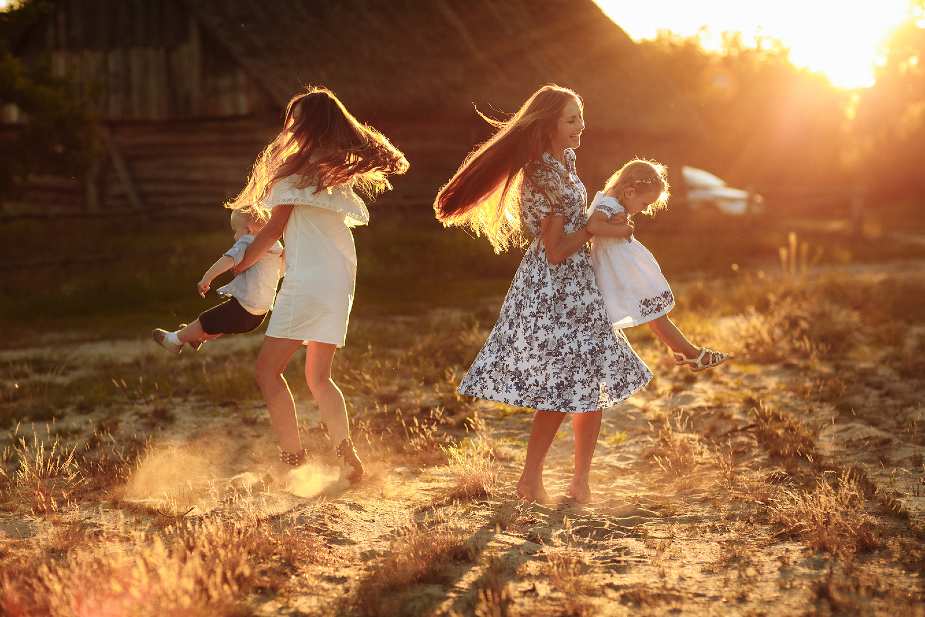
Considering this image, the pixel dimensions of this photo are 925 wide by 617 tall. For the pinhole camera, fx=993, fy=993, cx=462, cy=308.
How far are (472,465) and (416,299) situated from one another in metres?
8.00

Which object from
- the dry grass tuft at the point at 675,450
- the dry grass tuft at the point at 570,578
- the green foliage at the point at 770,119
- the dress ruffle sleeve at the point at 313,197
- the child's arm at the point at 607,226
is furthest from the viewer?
the green foliage at the point at 770,119

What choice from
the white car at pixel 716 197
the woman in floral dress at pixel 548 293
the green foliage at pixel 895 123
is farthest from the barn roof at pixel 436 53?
the woman in floral dress at pixel 548 293

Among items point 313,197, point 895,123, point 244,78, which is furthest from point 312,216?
point 895,123

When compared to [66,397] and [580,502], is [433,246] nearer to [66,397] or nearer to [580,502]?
[66,397]

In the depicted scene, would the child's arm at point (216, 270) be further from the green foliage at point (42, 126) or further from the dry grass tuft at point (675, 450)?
the green foliage at point (42, 126)

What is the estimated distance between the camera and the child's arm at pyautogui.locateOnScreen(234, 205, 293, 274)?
4.60 m

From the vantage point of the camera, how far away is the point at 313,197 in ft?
15.0

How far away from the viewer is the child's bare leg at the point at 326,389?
4.73 metres

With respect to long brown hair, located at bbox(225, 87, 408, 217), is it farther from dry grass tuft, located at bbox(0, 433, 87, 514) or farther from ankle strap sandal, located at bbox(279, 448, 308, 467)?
dry grass tuft, located at bbox(0, 433, 87, 514)

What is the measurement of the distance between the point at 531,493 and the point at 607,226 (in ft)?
4.25

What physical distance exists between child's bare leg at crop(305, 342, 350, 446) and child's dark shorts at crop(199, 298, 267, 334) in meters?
0.32

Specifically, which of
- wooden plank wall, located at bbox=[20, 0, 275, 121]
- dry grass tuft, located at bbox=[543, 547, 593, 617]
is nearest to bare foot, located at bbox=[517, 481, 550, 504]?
dry grass tuft, located at bbox=[543, 547, 593, 617]

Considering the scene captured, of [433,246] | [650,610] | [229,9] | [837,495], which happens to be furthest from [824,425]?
[229,9]

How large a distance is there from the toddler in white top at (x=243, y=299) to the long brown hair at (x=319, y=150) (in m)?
0.20
